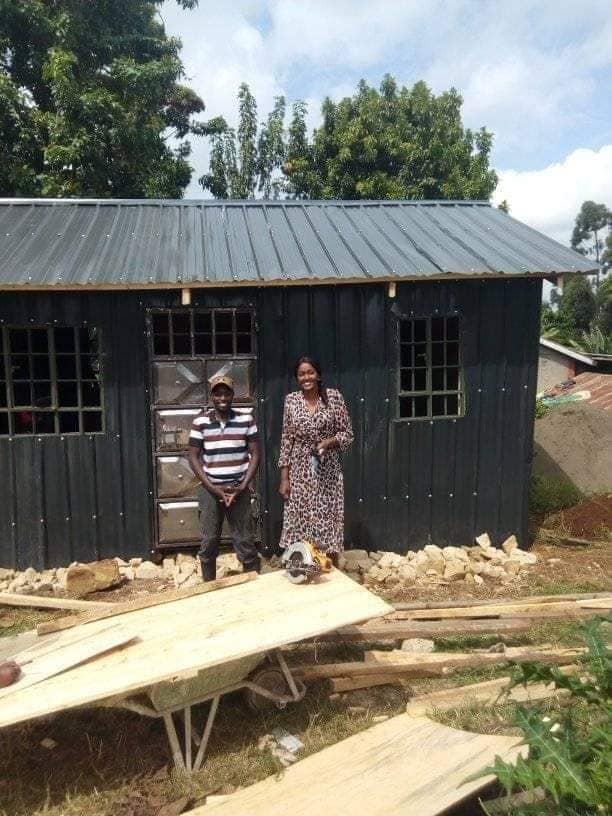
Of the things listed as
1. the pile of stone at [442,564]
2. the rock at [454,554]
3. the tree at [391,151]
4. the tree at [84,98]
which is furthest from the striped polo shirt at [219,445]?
the tree at [391,151]

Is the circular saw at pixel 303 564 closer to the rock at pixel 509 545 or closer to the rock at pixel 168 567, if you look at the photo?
the rock at pixel 168 567

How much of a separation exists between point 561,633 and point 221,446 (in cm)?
291

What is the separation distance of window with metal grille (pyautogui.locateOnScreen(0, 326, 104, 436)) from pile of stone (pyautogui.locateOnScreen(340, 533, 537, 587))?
295 cm

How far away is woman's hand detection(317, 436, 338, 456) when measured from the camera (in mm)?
4875

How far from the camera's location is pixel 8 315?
18.6ft

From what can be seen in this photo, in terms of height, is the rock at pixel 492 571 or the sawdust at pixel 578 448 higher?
the sawdust at pixel 578 448

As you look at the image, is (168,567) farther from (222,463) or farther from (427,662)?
(427,662)

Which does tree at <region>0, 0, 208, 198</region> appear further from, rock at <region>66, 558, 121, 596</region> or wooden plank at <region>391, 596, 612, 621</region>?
wooden plank at <region>391, 596, 612, 621</region>

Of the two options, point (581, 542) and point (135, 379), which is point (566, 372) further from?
point (135, 379)

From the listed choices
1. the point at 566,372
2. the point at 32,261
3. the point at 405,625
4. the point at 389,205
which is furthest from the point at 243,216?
the point at 566,372

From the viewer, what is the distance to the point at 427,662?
13.2 feet

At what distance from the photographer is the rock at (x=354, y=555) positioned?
6.13 meters

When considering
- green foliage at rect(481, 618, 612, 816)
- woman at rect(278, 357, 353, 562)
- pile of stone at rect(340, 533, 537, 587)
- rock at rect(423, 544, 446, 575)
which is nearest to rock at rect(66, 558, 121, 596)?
woman at rect(278, 357, 353, 562)

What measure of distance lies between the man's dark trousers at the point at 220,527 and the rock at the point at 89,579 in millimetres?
1361
